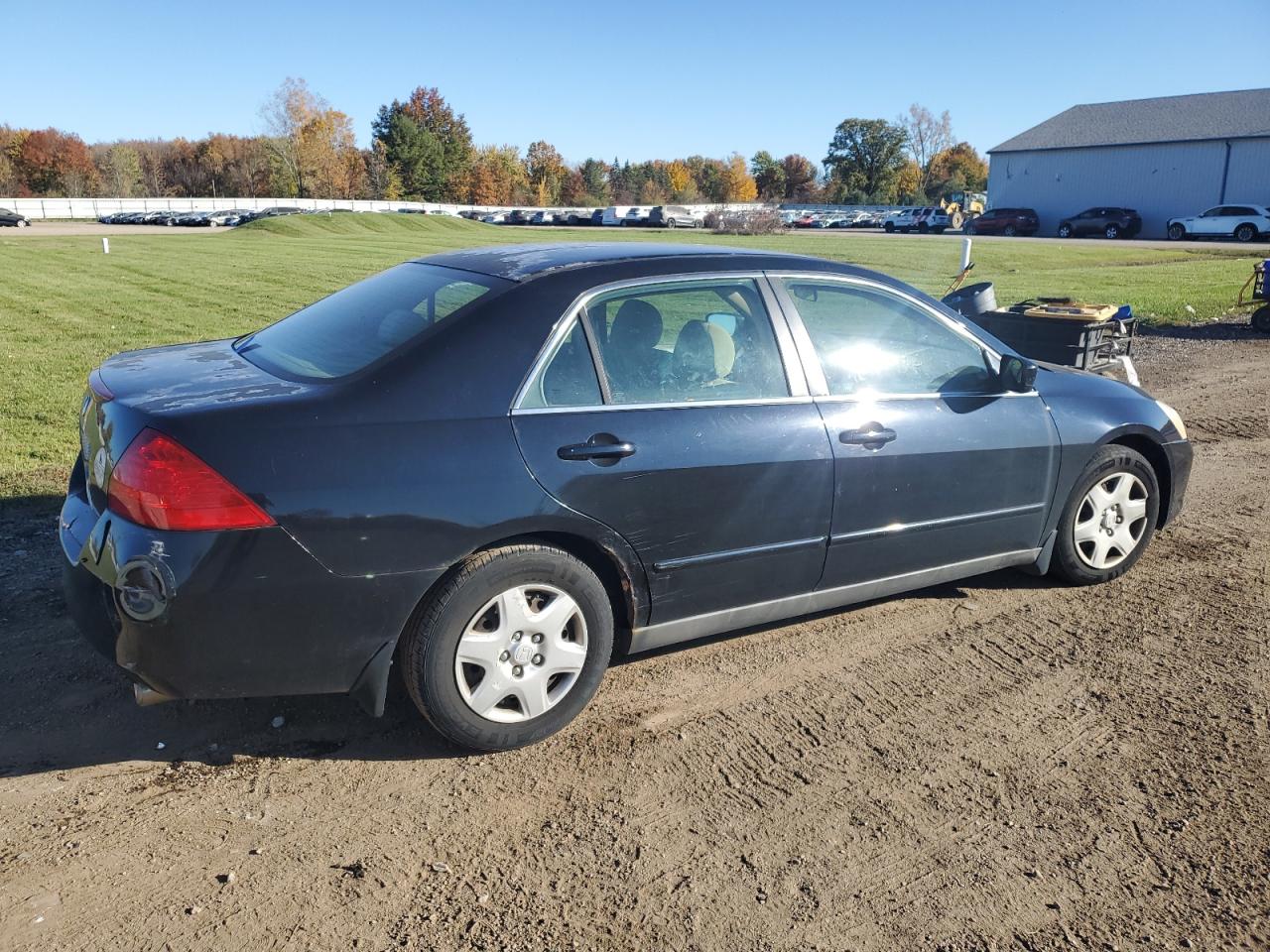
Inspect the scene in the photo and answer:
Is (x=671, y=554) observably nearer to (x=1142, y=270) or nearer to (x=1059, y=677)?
(x=1059, y=677)

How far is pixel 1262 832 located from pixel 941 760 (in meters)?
0.94

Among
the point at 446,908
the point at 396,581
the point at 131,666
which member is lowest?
the point at 446,908

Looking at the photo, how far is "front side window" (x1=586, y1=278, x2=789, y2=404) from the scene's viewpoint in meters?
3.72

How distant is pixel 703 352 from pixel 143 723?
245 centimetres

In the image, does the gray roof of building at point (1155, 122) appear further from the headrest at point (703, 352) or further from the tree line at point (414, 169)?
the headrest at point (703, 352)

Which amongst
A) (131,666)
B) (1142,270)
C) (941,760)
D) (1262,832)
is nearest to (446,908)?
(131,666)

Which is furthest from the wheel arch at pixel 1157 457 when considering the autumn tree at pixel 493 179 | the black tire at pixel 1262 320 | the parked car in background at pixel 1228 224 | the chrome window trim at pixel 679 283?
the autumn tree at pixel 493 179

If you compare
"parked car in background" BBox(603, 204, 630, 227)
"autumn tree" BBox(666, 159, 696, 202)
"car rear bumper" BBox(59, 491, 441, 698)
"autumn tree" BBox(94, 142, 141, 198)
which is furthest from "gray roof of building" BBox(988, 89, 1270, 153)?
"autumn tree" BBox(94, 142, 141, 198)

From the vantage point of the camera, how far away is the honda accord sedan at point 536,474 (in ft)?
10.1

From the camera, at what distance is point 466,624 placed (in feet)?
10.8

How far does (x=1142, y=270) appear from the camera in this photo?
2591 cm

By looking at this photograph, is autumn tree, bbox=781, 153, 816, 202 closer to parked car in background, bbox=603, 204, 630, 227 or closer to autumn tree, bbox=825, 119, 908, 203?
autumn tree, bbox=825, 119, 908, 203

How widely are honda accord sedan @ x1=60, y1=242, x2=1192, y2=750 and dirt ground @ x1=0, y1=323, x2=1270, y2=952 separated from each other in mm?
303

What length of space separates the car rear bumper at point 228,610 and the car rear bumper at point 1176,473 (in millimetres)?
3907
